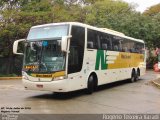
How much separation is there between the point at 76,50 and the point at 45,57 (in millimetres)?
1523

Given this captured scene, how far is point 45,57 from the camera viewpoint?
1454cm

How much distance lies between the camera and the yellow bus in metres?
14.3

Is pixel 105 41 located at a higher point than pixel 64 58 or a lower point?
higher

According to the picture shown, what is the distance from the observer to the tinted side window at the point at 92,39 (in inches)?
651

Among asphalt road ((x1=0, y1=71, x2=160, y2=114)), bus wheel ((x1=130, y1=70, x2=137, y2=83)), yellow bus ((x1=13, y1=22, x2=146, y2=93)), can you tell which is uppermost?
yellow bus ((x1=13, y1=22, x2=146, y2=93))

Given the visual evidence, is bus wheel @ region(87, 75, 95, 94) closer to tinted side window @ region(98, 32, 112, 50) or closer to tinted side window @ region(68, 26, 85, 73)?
tinted side window @ region(68, 26, 85, 73)

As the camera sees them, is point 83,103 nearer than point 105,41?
Yes

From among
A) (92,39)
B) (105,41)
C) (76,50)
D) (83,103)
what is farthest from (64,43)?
(105,41)

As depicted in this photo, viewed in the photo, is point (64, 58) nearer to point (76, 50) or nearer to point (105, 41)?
point (76, 50)

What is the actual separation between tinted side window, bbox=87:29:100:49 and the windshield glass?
2.43m

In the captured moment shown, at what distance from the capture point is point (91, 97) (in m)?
15.5

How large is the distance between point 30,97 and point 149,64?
107 ft

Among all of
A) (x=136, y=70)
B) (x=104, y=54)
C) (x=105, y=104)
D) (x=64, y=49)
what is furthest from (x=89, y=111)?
(x=136, y=70)

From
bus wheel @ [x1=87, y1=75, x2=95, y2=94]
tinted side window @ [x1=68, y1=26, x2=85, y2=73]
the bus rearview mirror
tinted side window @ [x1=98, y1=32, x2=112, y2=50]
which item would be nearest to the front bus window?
tinted side window @ [x1=68, y1=26, x2=85, y2=73]
